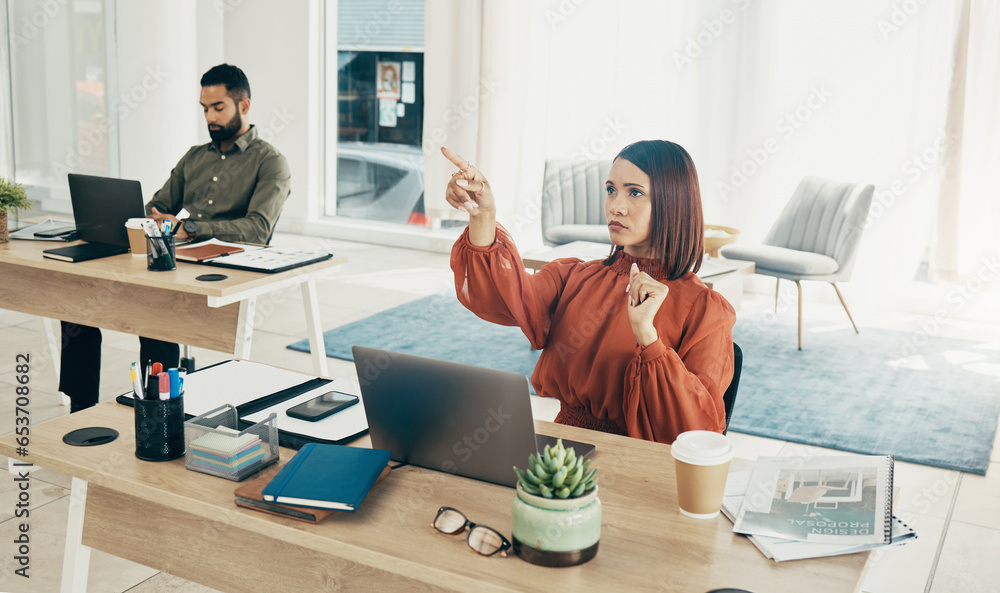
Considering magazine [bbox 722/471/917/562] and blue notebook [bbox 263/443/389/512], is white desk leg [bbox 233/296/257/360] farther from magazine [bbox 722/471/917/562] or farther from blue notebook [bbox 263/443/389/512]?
magazine [bbox 722/471/917/562]

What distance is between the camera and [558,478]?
43.8 inches

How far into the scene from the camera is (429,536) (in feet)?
3.95

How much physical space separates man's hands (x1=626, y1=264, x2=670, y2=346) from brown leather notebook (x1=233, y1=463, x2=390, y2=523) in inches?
21.9

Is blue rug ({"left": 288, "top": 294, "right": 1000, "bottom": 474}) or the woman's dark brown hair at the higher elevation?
the woman's dark brown hair

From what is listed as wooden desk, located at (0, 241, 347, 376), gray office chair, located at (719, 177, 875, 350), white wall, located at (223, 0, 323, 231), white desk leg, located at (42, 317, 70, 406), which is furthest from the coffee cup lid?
white wall, located at (223, 0, 323, 231)

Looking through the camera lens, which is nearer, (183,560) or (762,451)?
(183,560)

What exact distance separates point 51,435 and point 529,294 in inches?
37.7

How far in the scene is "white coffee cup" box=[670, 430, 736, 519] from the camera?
1.24 metres

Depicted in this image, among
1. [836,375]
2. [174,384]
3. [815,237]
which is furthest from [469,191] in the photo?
[815,237]

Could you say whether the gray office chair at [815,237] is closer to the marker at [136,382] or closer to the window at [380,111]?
the window at [380,111]

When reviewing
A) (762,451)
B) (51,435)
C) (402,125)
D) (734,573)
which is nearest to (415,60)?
(402,125)

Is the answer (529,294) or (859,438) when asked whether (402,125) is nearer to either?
(859,438)

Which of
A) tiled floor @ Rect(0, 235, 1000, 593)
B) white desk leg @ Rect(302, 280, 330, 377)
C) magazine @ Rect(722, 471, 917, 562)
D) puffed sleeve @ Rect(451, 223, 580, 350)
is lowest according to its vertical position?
tiled floor @ Rect(0, 235, 1000, 593)

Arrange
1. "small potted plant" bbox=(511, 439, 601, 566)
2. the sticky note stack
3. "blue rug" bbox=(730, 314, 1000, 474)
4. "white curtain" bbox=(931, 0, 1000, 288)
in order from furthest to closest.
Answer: "white curtain" bbox=(931, 0, 1000, 288), "blue rug" bbox=(730, 314, 1000, 474), the sticky note stack, "small potted plant" bbox=(511, 439, 601, 566)
